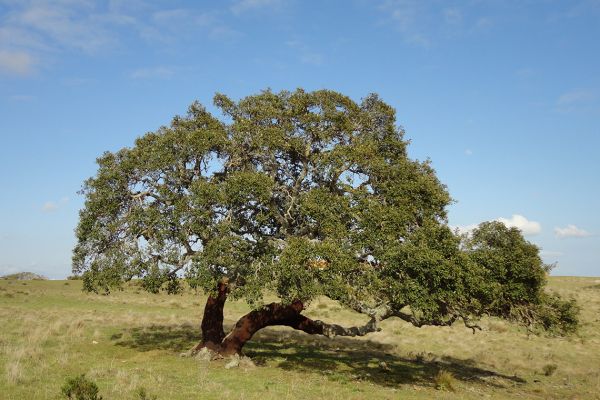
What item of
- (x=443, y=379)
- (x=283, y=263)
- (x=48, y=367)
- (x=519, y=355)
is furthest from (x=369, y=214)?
(x=519, y=355)

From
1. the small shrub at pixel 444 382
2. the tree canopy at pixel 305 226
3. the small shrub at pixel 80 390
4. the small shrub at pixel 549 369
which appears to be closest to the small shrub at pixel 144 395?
the small shrub at pixel 80 390

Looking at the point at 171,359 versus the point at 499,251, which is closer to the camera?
the point at 499,251

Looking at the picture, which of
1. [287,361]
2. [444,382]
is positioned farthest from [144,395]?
[444,382]

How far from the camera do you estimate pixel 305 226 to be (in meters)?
22.9

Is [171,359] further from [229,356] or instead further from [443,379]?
[443,379]

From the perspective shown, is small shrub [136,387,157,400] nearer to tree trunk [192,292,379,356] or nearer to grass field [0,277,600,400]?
grass field [0,277,600,400]

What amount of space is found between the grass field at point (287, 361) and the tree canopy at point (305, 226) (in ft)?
10.3

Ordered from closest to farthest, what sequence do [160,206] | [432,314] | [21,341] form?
[432,314], [160,206], [21,341]

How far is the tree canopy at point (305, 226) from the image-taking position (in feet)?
64.3

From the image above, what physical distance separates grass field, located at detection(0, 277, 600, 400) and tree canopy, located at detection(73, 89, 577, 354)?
3145mm

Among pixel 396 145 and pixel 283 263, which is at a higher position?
pixel 396 145

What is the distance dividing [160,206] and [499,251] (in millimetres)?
16658

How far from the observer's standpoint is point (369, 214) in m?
20.2

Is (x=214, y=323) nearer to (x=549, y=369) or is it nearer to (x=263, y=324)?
(x=263, y=324)
